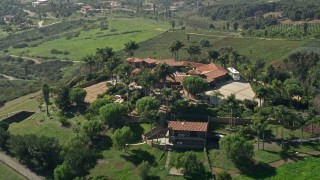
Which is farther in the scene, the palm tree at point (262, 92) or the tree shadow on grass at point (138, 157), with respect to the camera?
the palm tree at point (262, 92)

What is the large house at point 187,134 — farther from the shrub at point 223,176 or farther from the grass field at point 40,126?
the grass field at point 40,126

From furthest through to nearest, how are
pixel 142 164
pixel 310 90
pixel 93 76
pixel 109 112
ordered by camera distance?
pixel 93 76 < pixel 310 90 < pixel 109 112 < pixel 142 164

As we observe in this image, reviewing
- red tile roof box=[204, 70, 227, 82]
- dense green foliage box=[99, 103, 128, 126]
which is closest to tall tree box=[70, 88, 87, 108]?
dense green foliage box=[99, 103, 128, 126]

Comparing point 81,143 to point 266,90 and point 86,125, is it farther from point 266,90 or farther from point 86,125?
point 266,90

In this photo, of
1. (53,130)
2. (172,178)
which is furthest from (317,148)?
(53,130)

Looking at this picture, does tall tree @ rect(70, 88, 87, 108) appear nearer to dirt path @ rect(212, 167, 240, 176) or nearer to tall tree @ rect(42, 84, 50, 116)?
tall tree @ rect(42, 84, 50, 116)

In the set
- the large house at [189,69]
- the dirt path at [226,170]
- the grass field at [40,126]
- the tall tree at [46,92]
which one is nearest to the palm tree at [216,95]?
the large house at [189,69]

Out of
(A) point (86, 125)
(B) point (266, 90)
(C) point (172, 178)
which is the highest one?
(B) point (266, 90)
